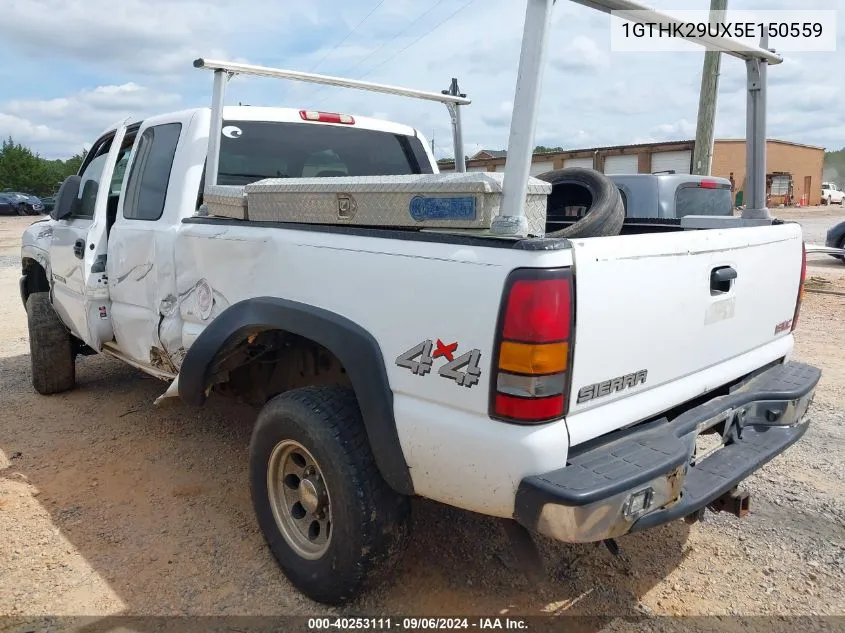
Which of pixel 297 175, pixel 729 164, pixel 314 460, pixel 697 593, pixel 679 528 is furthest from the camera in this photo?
pixel 729 164

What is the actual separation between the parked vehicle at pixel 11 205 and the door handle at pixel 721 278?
4503 cm

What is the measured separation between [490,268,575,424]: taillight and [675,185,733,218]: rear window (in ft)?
21.7

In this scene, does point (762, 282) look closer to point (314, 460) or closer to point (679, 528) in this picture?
point (679, 528)

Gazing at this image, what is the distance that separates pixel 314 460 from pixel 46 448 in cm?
265

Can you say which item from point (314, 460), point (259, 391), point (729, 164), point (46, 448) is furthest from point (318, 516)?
point (729, 164)

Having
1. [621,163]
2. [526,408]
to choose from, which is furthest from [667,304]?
[621,163]

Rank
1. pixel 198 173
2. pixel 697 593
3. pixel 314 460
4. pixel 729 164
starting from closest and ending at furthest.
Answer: pixel 314 460 → pixel 697 593 → pixel 198 173 → pixel 729 164

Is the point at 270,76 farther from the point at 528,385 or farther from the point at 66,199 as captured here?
the point at 528,385

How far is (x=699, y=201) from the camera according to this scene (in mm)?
8242

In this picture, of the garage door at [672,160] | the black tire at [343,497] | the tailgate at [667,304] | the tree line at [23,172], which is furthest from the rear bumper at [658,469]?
the tree line at [23,172]

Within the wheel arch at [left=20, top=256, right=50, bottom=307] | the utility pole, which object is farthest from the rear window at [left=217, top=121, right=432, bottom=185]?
the utility pole

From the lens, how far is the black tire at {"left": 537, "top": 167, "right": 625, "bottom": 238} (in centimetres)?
271

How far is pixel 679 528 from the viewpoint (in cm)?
333

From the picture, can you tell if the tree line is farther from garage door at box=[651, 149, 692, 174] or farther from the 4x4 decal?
the 4x4 decal
